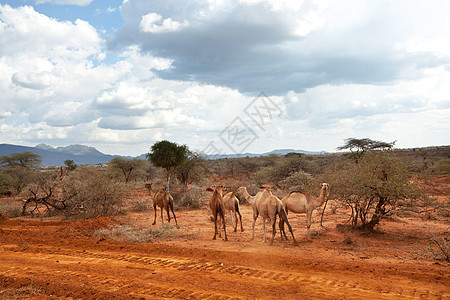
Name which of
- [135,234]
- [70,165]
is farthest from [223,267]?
[70,165]

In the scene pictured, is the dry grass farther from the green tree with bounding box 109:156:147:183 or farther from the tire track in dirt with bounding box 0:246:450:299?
the green tree with bounding box 109:156:147:183

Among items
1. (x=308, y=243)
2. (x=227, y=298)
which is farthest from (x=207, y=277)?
(x=308, y=243)

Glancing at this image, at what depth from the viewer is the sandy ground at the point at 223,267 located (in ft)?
17.9

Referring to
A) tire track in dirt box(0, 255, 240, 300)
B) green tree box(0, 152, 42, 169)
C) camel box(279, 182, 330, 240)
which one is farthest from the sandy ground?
green tree box(0, 152, 42, 169)

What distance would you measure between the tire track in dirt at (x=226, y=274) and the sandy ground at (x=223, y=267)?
2 centimetres

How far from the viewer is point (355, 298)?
16.7 feet

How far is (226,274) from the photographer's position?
21.0ft

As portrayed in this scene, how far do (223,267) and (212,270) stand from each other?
0.31 meters

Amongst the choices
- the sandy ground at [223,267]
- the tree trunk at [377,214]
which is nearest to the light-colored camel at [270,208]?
the sandy ground at [223,267]

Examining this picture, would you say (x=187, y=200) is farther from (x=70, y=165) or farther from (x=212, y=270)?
(x=70, y=165)

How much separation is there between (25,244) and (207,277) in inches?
265

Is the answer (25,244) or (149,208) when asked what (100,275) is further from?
(149,208)

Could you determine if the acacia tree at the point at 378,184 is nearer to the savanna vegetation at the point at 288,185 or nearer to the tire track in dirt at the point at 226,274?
the savanna vegetation at the point at 288,185

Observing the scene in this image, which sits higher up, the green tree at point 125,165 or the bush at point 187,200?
the green tree at point 125,165
